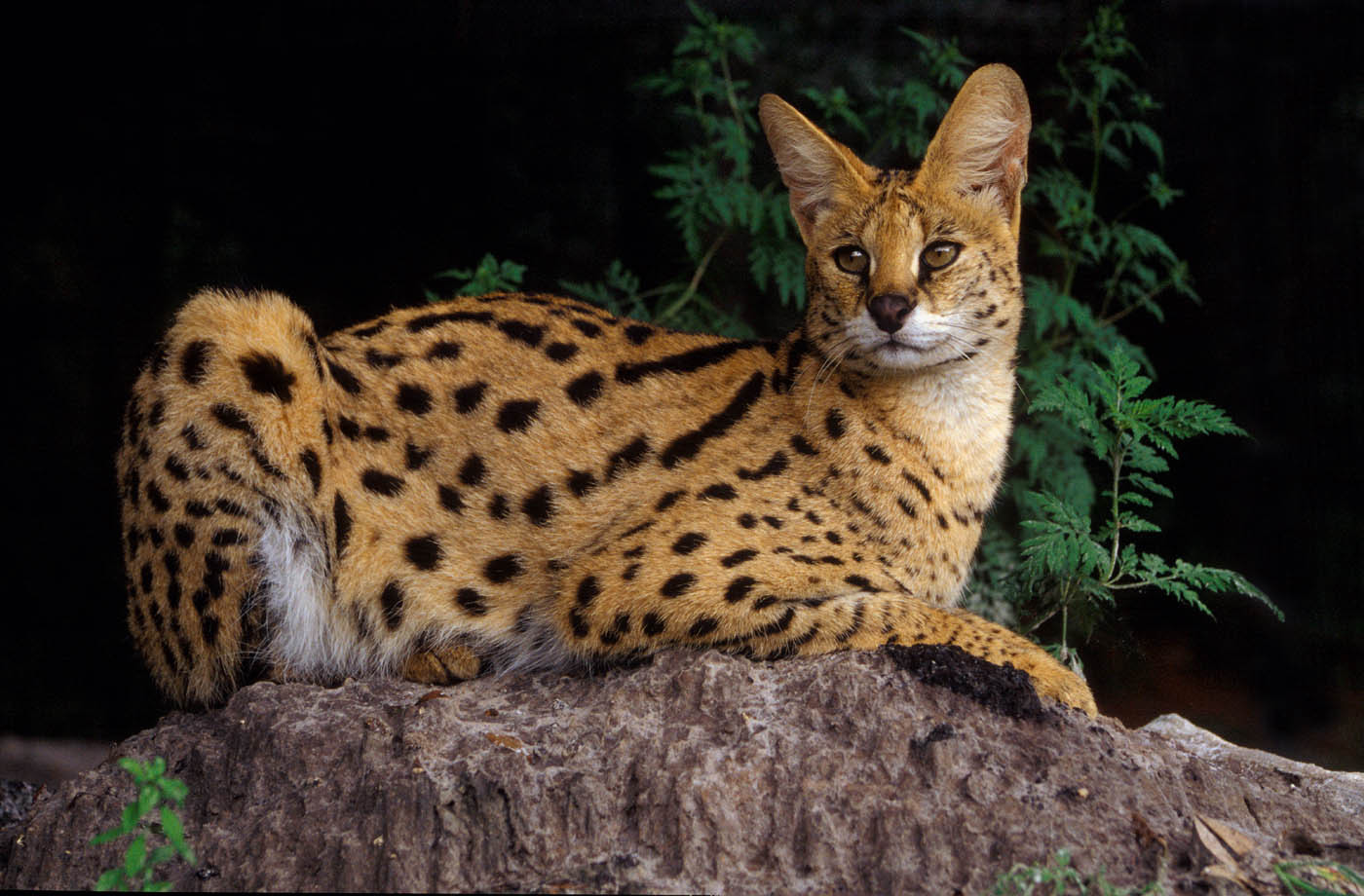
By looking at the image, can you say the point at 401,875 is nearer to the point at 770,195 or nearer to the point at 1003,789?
the point at 1003,789

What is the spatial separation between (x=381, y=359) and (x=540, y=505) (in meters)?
0.81

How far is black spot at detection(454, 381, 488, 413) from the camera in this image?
476cm

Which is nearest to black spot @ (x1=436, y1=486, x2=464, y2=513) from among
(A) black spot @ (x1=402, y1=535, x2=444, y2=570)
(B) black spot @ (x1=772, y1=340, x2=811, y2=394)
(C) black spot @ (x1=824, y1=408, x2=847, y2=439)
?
(A) black spot @ (x1=402, y1=535, x2=444, y2=570)

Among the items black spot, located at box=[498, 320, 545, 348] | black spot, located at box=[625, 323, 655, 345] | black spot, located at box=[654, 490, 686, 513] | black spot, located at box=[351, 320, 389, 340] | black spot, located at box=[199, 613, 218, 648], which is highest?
black spot, located at box=[625, 323, 655, 345]

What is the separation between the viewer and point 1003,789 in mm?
3410

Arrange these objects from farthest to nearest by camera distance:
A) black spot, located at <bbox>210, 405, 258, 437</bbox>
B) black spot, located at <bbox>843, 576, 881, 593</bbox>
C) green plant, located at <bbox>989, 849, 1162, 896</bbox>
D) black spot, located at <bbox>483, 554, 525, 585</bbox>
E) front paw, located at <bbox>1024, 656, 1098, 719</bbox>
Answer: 1. black spot, located at <bbox>483, 554, 525, 585</bbox>
2. black spot, located at <bbox>210, 405, 258, 437</bbox>
3. black spot, located at <bbox>843, 576, 881, 593</bbox>
4. front paw, located at <bbox>1024, 656, 1098, 719</bbox>
5. green plant, located at <bbox>989, 849, 1162, 896</bbox>

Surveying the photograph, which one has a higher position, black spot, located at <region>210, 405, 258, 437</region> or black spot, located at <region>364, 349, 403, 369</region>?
black spot, located at <region>364, 349, 403, 369</region>

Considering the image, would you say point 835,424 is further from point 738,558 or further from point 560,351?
point 560,351

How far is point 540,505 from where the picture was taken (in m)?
4.62

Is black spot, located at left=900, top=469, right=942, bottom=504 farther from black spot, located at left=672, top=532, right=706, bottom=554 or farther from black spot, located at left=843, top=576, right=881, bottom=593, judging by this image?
black spot, located at left=672, top=532, right=706, bottom=554

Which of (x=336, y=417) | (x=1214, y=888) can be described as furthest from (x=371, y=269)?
(x=1214, y=888)

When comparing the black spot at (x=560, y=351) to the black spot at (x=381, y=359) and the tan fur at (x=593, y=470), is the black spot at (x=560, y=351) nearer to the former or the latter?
the tan fur at (x=593, y=470)

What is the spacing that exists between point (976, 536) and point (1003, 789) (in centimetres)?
138

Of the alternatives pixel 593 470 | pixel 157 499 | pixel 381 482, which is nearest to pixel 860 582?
pixel 593 470
